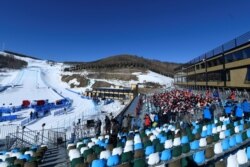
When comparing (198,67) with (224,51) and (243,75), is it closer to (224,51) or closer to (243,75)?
(224,51)

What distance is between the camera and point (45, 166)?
33.7 feet

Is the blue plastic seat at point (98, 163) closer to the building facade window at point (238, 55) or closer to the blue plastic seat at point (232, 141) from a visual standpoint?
the blue plastic seat at point (232, 141)

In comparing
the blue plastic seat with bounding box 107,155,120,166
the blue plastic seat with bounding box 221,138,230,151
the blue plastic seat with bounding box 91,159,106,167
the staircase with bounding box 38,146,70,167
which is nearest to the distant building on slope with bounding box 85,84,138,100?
the staircase with bounding box 38,146,70,167

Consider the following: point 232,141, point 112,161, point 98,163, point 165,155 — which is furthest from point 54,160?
point 232,141

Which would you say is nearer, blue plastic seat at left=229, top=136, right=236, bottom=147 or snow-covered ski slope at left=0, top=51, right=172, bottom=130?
blue plastic seat at left=229, top=136, right=236, bottom=147

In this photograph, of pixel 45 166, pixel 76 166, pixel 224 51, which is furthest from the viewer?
pixel 224 51

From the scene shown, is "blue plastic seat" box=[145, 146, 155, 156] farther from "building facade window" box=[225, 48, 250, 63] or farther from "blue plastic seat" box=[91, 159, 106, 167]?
"building facade window" box=[225, 48, 250, 63]

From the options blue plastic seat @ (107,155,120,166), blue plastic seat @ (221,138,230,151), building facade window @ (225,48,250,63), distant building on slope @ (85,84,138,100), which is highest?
building facade window @ (225,48,250,63)

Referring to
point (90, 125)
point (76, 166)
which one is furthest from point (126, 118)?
point (76, 166)

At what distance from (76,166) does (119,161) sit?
1890mm

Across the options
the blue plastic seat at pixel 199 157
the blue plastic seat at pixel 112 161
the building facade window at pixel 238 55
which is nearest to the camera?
the blue plastic seat at pixel 199 157

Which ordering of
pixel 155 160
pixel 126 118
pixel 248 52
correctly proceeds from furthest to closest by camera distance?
pixel 248 52 → pixel 126 118 → pixel 155 160

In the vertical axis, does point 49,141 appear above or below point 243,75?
below

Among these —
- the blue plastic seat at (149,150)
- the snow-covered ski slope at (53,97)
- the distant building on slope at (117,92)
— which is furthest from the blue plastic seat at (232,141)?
the distant building on slope at (117,92)
